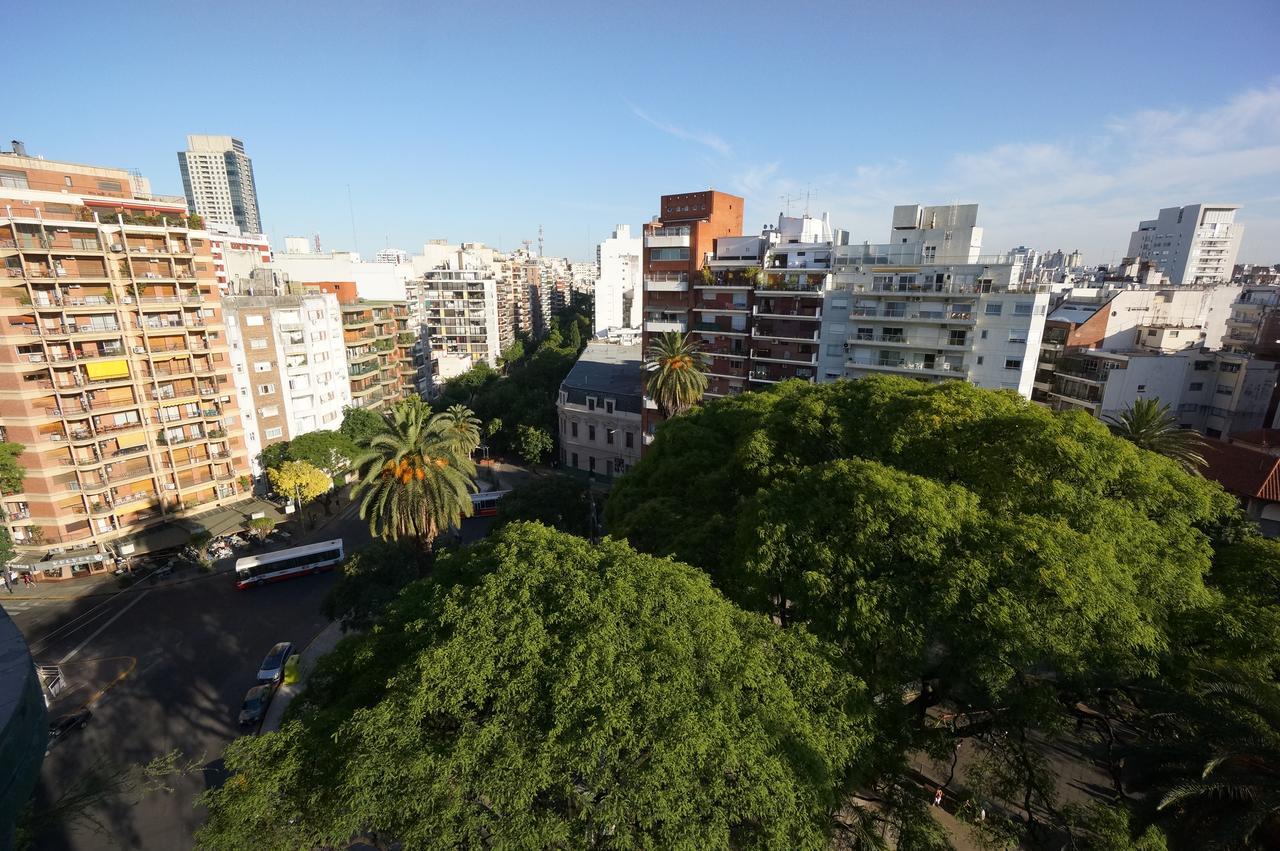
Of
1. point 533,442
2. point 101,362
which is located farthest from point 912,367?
point 101,362

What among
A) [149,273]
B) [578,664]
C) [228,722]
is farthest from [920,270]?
[149,273]

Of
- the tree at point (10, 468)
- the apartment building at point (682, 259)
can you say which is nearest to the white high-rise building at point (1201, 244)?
the apartment building at point (682, 259)

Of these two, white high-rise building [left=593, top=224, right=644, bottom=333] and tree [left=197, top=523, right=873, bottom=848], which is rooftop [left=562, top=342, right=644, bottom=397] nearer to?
tree [left=197, top=523, right=873, bottom=848]

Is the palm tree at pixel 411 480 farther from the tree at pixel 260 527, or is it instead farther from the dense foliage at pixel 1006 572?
the tree at pixel 260 527

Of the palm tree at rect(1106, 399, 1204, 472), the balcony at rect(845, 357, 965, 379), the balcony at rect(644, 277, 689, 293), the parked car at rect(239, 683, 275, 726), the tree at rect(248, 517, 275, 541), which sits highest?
the balcony at rect(644, 277, 689, 293)

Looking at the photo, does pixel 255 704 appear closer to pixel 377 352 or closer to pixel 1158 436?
pixel 377 352

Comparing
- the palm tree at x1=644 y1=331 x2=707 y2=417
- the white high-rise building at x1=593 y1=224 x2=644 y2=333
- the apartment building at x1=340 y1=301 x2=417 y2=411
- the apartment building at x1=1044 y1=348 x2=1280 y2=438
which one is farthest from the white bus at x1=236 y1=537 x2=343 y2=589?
the white high-rise building at x1=593 y1=224 x2=644 y2=333
